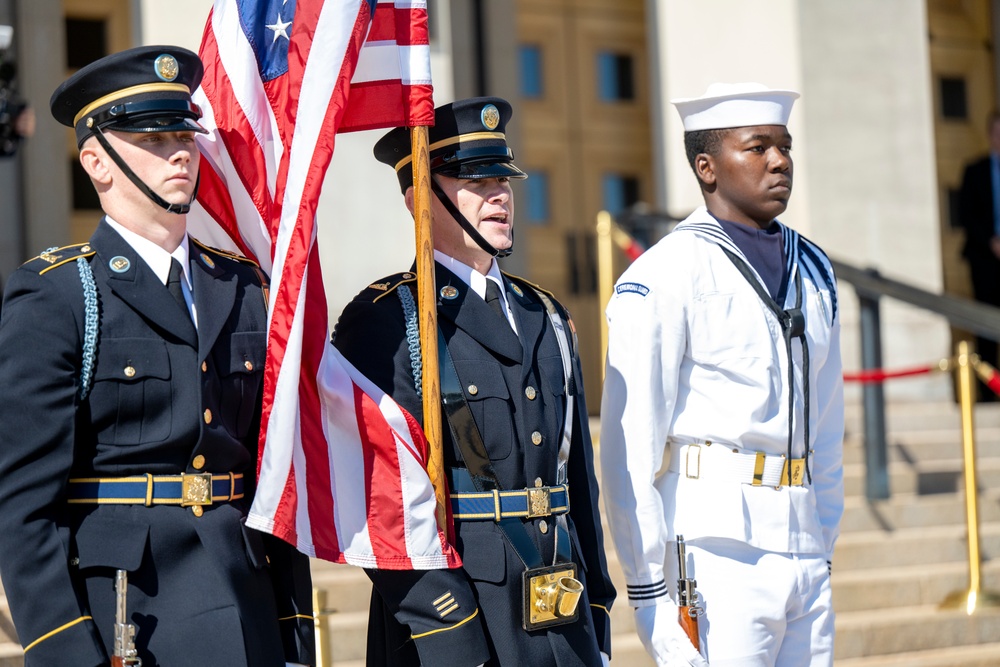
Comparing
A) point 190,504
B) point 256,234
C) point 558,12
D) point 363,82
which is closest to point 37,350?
point 190,504

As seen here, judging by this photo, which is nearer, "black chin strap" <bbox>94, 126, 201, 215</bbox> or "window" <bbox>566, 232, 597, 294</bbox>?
"black chin strap" <bbox>94, 126, 201, 215</bbox>

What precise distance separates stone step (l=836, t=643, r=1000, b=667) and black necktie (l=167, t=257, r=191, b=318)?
13.3 ft

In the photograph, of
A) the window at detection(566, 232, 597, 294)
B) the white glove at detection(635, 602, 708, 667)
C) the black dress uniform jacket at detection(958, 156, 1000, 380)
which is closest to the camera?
the white glove at detection(635, 602, 708, 667)

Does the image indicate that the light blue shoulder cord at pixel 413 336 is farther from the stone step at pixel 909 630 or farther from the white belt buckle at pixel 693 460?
the stone step at pixel 909 630

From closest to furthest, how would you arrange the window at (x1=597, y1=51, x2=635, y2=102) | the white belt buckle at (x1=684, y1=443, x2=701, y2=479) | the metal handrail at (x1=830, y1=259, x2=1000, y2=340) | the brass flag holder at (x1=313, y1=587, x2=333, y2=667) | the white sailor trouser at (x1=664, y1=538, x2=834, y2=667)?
the white sailor trouser at (x1=664, y1=538, x2=834, y2=667)
the white belt buckle at (x1=684, y1=443, x2=701, y2=479)
the brass flag holder at (x1=313, y1=587, x2=333, y2=667)
the metal handrail at (x1=830, y1=259, x2=1000, y2=340)
the window at (x1=597, y1=51, x2=635, y2=102)

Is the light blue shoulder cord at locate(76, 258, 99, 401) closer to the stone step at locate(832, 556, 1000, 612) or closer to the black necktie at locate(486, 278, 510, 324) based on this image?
the black necktie at locate(486, 278, 510, 324)

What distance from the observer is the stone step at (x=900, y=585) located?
6.77 metres

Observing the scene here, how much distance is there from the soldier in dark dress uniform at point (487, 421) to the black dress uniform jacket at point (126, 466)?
0.33 m

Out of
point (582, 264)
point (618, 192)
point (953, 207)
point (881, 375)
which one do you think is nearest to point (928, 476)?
point (881, 375)

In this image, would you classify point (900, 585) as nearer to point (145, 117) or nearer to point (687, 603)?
point (687, 603)

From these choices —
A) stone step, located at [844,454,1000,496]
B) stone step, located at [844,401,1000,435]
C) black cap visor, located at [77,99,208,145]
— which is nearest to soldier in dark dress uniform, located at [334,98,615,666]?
black cap visor, located at [77,99,208,145]

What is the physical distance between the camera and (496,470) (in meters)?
3.49

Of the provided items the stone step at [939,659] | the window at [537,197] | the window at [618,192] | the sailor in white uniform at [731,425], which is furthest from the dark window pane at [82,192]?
the sailor in white uniform at [731,425]

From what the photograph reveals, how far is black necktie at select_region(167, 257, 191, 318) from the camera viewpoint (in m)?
3.32
